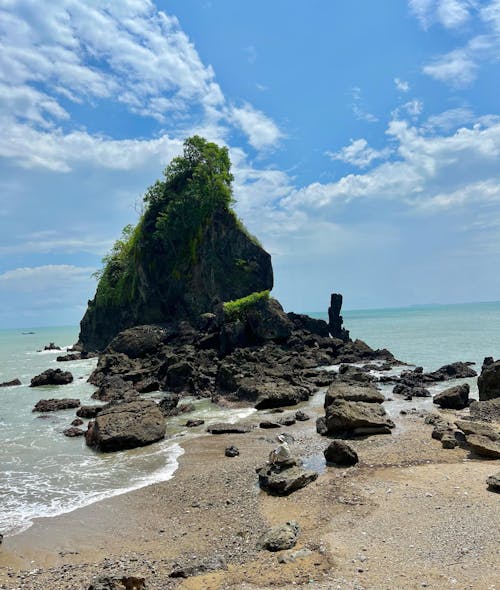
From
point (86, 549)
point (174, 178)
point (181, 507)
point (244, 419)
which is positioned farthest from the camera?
point (174, 178)

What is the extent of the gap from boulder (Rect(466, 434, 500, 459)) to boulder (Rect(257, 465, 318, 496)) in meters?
5.30

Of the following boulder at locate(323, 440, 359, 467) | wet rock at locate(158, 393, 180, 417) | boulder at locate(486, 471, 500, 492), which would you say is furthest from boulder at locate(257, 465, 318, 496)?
wet rock at locate(158, 393, 180, 417)

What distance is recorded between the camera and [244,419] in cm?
2330

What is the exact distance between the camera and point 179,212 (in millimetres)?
60781

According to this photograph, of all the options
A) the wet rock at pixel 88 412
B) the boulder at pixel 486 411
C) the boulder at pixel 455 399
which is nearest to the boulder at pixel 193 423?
the wet rock at pixel 88 412

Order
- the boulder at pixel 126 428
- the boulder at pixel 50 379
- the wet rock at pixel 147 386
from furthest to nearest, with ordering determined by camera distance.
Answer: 1. the boulder at pixel 50 379
2. the wet rock at pixel 147 386
3. the boulder at pixel 126 428

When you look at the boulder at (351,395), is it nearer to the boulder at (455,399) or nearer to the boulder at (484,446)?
the boulder at (455,399)

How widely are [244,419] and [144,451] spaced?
21.0 feet

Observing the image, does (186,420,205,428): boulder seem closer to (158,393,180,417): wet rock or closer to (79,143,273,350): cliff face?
(158,393,180,417): wet rock

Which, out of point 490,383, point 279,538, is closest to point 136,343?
point 490,383

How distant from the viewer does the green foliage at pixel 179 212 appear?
2398 inches

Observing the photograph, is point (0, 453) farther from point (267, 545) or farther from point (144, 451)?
point (267, 545)

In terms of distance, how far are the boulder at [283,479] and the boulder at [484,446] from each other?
17.4ft

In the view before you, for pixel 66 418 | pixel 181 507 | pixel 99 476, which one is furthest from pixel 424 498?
pixel 66 418
